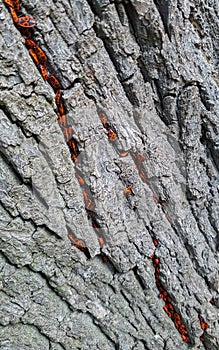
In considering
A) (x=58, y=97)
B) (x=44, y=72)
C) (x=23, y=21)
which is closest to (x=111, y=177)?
(x=58, y=97)

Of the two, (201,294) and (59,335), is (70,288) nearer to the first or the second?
(59,335)

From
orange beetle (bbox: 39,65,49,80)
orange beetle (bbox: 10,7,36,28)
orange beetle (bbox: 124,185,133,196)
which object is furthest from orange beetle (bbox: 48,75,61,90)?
orange beetle (bbox: 124,185,133,196)

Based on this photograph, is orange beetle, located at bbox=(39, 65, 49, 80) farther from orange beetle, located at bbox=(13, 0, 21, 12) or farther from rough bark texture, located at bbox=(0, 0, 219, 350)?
orange beetle, located at bbox=(13, 0, 21, 12)

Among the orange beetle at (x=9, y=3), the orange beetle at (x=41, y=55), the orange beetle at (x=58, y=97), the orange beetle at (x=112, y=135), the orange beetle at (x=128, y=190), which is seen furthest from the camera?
the orange beetle at (x=128, y=190)

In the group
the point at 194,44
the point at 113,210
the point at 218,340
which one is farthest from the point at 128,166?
the point at 218,340

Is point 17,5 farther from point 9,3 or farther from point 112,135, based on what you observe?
point 112,135

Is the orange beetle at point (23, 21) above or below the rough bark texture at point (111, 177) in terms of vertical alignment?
above

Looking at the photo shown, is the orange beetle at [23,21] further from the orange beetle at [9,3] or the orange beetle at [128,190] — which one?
the orange beetle at [128,190]

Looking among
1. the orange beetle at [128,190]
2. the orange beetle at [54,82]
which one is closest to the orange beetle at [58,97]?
the orange beetle at [54,82]
